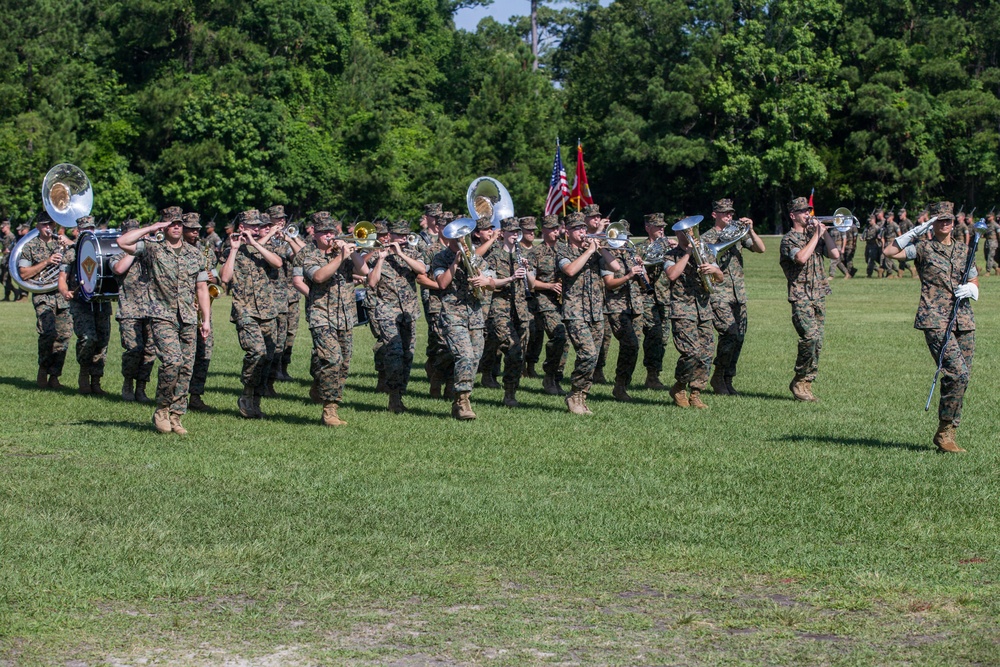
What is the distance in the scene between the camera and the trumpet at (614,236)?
51.2 feet

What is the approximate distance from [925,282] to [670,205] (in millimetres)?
55499

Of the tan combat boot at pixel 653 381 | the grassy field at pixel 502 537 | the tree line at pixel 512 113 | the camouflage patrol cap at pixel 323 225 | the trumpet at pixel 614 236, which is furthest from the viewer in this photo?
the tree line at pixel 512 113

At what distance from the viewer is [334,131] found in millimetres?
61906

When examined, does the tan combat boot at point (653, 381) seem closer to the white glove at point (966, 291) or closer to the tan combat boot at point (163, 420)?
the white glove at point (966, 291)

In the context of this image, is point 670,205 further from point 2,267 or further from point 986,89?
point 2,267

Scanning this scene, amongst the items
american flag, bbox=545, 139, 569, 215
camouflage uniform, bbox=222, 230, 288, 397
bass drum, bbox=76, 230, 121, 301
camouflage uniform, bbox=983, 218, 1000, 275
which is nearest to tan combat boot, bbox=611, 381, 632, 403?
camouflage uniform, bbox=222, 230, 288, 397

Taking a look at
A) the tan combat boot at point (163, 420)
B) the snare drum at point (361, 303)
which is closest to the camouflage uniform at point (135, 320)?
the tan combat boot at point (163, 420)

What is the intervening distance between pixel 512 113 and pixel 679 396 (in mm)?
42728

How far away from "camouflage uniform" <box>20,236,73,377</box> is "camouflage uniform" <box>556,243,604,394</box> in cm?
613

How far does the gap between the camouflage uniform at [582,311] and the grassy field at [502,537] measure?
0.54 meters

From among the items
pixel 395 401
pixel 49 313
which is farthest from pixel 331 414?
pixel 49 313

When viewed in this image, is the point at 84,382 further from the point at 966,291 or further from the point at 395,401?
the point at 966,291

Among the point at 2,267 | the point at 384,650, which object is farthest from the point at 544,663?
the point at 2,267

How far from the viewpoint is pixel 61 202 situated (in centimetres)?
1728
